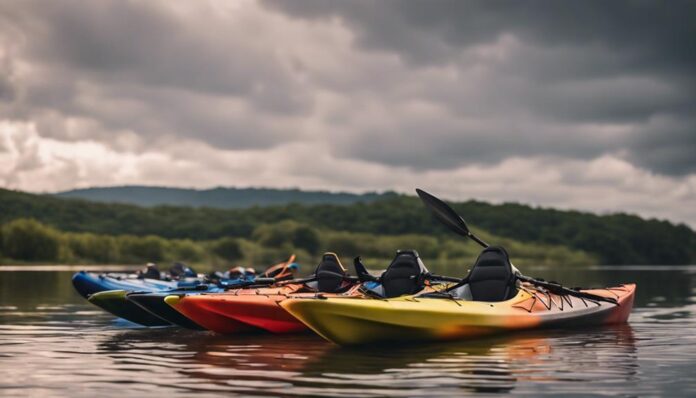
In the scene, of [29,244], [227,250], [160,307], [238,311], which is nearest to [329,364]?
[238,311]

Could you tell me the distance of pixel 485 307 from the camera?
831 inches

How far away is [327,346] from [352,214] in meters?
171

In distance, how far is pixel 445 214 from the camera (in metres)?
26.7

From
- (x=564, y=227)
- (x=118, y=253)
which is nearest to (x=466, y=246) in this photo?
(x=564, y=227)

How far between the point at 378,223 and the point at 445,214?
155 meters

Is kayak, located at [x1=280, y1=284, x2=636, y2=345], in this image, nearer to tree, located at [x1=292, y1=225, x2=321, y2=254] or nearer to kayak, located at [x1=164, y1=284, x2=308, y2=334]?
kayak, located at [x1=164, y1=284, x2=308, y2=334]

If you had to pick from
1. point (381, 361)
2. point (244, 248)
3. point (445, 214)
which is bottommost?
point (381, 361)

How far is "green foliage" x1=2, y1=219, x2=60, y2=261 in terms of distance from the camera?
110062mm

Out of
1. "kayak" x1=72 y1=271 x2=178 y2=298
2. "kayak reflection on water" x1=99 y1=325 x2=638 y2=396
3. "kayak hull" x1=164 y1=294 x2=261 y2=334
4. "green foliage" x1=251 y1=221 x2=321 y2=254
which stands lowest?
"kayak reflection on water" x1=99 y1=325 x2=638 y2=396

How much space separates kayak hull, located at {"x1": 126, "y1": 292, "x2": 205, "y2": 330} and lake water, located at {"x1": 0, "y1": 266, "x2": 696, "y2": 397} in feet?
1.04

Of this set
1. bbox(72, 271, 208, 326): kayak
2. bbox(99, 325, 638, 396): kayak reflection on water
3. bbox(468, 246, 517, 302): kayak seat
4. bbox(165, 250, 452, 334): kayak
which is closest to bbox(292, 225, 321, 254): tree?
bbox(72, 271, 208, 326): kayak

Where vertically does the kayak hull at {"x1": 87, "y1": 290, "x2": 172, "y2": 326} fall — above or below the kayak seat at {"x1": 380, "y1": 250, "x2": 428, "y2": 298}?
below

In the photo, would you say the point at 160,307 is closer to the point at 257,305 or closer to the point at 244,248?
the point at 257,305

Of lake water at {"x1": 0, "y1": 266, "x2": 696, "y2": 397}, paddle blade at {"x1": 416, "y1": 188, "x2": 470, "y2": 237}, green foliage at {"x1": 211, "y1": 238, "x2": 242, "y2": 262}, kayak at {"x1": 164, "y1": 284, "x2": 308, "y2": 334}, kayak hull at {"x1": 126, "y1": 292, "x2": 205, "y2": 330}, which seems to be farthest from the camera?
green foliage at {"x1": 211, "y1": 238, "x2": 242, "y2": 262}
